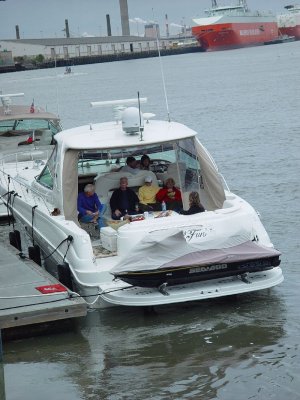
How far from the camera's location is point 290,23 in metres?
185

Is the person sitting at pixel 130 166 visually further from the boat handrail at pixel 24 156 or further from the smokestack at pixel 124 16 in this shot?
the smokestack at pixel 124 16

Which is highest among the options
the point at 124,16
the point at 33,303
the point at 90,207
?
the point at 124,16

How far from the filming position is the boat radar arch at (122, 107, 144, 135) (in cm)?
1345

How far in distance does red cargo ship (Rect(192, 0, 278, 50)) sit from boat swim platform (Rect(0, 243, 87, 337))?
14728cm

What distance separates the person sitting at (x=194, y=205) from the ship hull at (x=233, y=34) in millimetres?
A: 146921

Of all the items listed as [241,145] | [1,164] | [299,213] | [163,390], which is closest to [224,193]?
[163,390]

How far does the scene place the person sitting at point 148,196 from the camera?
45.9 feet

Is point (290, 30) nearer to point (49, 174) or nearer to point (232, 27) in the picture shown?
point (232, 27)

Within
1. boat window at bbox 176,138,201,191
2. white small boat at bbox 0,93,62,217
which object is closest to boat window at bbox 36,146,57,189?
boat window at bbox 176,138,201,191

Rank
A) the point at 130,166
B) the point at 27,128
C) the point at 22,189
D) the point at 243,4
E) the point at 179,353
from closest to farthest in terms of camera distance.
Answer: the point at 179,353 < the point at 130,166 < the point at 22,189 < the point at 27,128 < the point at 243,4

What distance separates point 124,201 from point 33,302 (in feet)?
9.73

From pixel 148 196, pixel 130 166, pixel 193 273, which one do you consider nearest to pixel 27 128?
pixel 130 166

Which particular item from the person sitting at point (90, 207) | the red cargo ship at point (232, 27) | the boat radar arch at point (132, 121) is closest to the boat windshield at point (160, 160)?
the boat radar arch at point (132, 121)

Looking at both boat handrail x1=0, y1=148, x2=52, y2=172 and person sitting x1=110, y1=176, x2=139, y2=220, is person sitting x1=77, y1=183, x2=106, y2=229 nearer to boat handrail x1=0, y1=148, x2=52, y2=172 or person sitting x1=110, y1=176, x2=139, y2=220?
person sitting x1=110, y1=176, x2=139, y2=220
